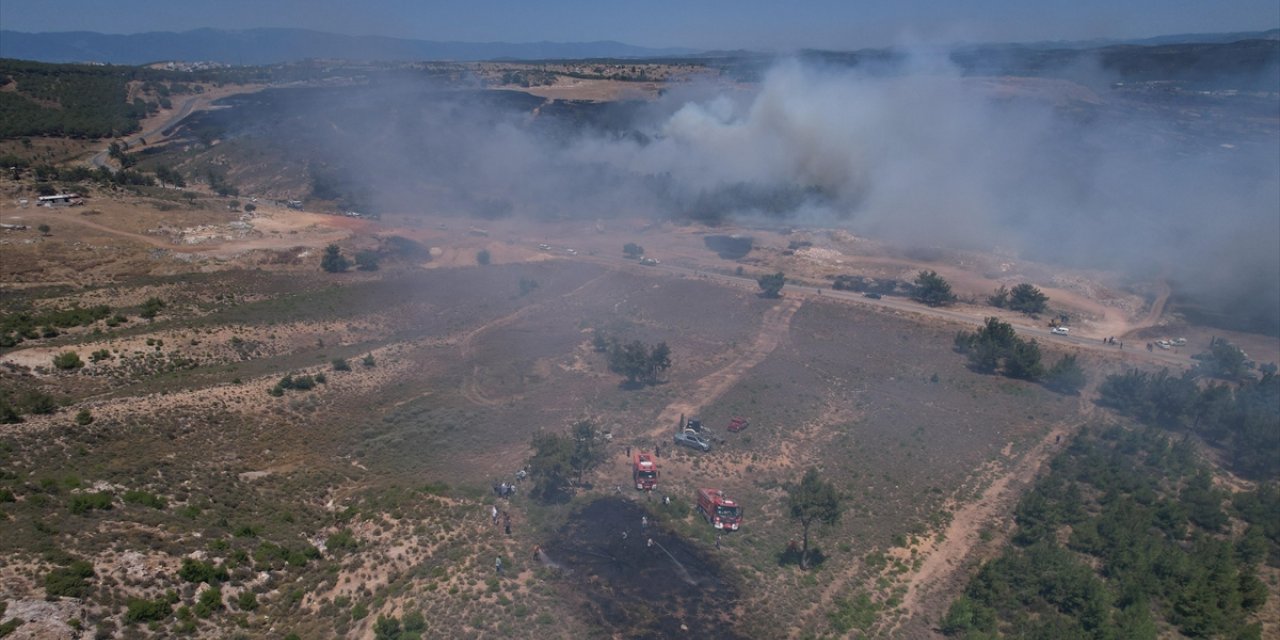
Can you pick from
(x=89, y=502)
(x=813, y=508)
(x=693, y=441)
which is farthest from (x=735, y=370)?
(x=89, y=502)

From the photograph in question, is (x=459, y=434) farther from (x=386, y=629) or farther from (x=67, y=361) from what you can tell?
(x=67, y=361)

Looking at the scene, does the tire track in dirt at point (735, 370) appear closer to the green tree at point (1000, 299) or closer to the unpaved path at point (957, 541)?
the unpaved path at point (957, 541)

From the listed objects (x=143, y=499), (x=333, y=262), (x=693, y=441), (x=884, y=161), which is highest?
(x=884, y=161)

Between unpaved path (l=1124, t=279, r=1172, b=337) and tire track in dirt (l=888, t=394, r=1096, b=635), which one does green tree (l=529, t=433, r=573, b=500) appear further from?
unpaved path (l=1124, t=279, r=1172, b=337)

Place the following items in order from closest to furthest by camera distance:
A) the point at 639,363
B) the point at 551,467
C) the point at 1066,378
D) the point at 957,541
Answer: the point at 957,541 < the point at 551,467 < the point at 639,363 < the point at 1066,378

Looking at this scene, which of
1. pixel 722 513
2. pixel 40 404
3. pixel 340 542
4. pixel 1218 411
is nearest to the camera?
pixel 340 542

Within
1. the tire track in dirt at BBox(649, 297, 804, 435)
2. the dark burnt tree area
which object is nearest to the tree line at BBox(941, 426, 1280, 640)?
the dark burnt tree area
